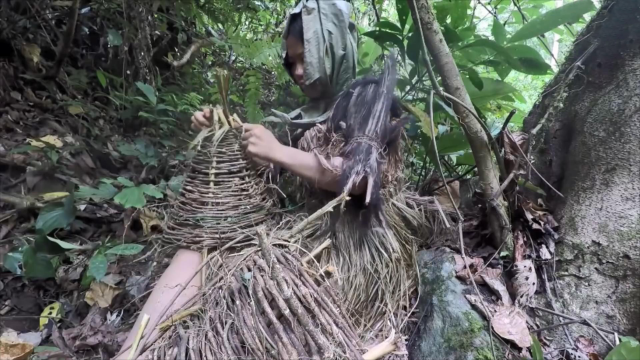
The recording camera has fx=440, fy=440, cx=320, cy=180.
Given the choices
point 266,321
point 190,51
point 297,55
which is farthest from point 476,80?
point 190,51

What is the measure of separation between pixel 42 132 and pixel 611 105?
7.80 feet

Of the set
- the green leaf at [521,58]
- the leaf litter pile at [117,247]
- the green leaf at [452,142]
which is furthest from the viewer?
the green leaf at [452,142]

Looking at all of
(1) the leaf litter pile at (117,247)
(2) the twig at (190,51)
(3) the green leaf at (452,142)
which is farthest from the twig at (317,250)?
Answer: (2) the twig at (190,51)

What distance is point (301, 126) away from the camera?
144 centimetres

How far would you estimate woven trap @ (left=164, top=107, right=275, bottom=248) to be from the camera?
120 cm

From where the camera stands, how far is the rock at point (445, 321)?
1046 millimetres

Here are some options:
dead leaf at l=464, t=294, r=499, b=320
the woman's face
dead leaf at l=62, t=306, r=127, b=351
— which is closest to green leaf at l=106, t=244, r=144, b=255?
dead leaf at l=62, t=306, r=127, b=351

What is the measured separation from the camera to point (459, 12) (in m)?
1.53

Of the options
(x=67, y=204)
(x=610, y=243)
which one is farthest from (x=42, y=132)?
(x=610, y=243)

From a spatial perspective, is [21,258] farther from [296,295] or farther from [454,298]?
[454,298]

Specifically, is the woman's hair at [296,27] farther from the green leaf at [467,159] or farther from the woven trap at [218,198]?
the green leaf at [467,159]

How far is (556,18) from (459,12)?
0.31 metres

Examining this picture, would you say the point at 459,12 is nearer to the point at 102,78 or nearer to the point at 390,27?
the point at 390,27

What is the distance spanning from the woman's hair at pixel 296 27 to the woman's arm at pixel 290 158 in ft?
1.20
